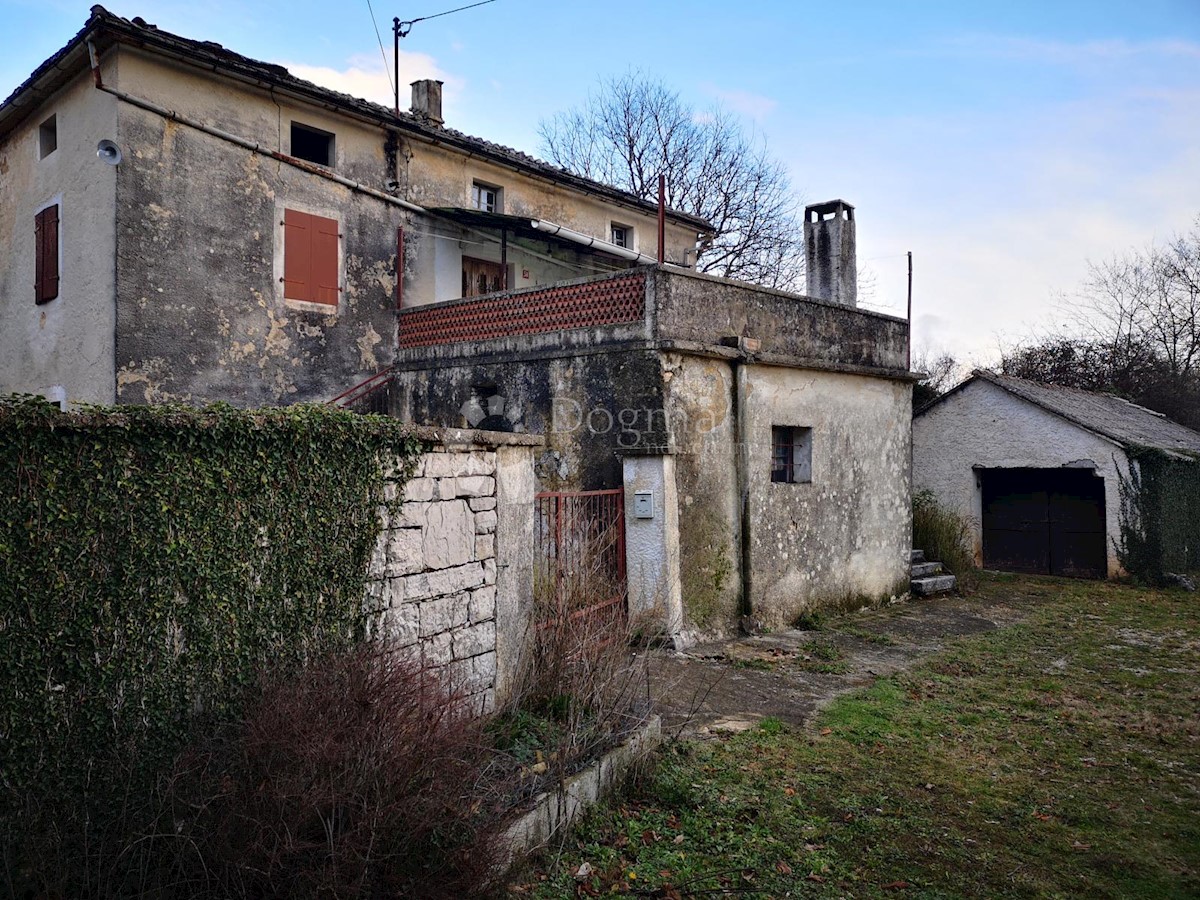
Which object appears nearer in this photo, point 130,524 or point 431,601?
point 130,524

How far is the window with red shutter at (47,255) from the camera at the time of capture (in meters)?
11.0

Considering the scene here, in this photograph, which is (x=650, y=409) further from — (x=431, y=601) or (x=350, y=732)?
(x=350, y=732)

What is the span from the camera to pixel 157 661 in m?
3.48

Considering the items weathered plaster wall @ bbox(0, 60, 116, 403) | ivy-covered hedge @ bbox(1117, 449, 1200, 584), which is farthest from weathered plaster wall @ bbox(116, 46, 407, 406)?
ivy-covered hedge @ bbox(1117, 449, 1200, 584)

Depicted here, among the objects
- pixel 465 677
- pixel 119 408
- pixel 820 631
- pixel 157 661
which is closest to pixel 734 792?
pixel 465 677

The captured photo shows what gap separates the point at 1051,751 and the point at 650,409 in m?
4.89

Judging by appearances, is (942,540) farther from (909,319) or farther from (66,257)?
(66,257)

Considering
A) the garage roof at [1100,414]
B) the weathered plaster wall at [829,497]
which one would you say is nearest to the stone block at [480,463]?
the weathered plaster wall at [829,497]

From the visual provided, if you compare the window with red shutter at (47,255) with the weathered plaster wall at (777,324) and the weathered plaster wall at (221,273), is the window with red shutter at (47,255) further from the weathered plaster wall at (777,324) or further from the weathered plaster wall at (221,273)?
the weathered plaster wall at (777,324)

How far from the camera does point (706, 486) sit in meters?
9.12

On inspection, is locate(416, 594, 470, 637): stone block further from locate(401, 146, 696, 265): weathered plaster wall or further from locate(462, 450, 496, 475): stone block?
locate(401, 146, 696, 265): weathered plaster wall

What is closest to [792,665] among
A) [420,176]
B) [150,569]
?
[150,569]

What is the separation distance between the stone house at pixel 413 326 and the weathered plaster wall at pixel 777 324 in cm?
4

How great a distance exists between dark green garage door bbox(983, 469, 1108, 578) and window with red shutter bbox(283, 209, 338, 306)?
13.4 meters
